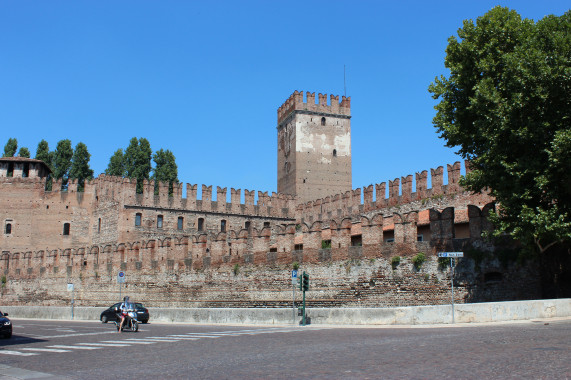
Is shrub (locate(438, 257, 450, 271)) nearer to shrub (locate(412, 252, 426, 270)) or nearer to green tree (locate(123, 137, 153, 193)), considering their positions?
shrub (locate(412, 252, 426, 270))

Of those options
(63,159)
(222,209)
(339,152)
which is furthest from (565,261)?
(63,159)

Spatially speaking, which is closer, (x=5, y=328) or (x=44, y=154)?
(x=5, y=328)

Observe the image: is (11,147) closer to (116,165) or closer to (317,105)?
(116,165)

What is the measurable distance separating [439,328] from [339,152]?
41165mm

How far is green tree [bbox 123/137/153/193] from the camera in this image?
5103 cm

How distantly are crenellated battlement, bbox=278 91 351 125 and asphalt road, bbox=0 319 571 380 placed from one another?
42974mm

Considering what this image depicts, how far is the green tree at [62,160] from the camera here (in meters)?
51.1

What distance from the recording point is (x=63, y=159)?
51.3m

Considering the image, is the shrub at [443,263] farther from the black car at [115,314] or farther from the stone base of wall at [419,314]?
the black car at [115,314]

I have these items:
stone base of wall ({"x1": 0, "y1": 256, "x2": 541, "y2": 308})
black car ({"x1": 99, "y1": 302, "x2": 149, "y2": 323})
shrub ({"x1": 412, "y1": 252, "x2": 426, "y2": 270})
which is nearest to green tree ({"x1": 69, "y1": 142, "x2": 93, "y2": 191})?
stone base of wall ({"x1": 0, "y1": 256, "x2": 541, "y2": 308})

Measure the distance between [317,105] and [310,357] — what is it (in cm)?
4797

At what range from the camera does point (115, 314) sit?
23.2m

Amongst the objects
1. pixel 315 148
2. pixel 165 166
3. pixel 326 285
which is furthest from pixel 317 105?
pixel 326 285

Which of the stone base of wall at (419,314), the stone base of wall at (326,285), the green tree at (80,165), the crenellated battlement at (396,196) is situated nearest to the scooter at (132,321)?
the stone base of wall at (419,314)
